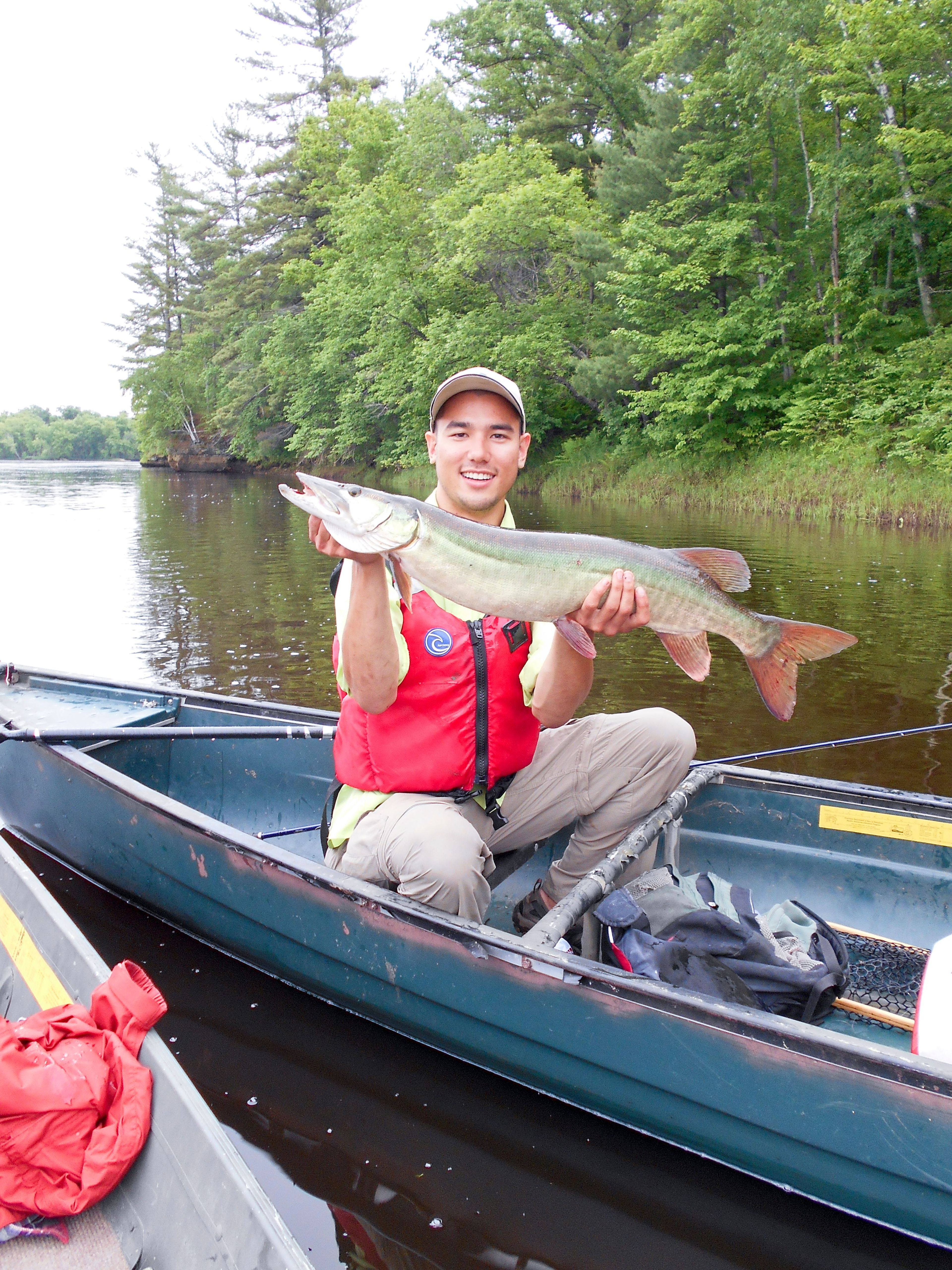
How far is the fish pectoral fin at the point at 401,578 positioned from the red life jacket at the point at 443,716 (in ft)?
0.80

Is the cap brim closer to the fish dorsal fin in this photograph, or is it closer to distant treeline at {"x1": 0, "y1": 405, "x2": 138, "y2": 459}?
the fish dorsal fin

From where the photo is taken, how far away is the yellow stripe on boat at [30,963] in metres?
2.43

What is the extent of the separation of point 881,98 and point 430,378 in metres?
14.2

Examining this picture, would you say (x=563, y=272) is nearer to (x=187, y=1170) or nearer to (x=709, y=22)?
(x=709, y=22)

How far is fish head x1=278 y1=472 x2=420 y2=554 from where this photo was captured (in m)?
2.37

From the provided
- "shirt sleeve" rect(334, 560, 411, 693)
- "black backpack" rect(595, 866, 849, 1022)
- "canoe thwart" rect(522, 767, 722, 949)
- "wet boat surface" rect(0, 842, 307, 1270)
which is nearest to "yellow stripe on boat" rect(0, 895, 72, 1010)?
"wet boat surface" rect(0, 842, 307, 1270)

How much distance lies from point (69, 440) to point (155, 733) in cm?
13073

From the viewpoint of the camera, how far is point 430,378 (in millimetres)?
27562

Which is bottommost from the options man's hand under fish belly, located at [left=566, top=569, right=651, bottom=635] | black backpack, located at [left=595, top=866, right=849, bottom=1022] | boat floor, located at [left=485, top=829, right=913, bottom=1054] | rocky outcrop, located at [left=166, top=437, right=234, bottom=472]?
boat floor, located at [left=485, top=829, right=913, bottom=1054]

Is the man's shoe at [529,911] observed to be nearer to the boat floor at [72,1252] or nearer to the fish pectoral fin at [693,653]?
the fish pectoral fin at [693,653]

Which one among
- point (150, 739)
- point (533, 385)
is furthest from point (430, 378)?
point (150, 739)

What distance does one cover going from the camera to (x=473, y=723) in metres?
2.97

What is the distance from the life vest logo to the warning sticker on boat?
1679mm

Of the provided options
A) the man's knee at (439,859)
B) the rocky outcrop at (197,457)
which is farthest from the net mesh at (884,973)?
the rocky outcrop at (197,457)
